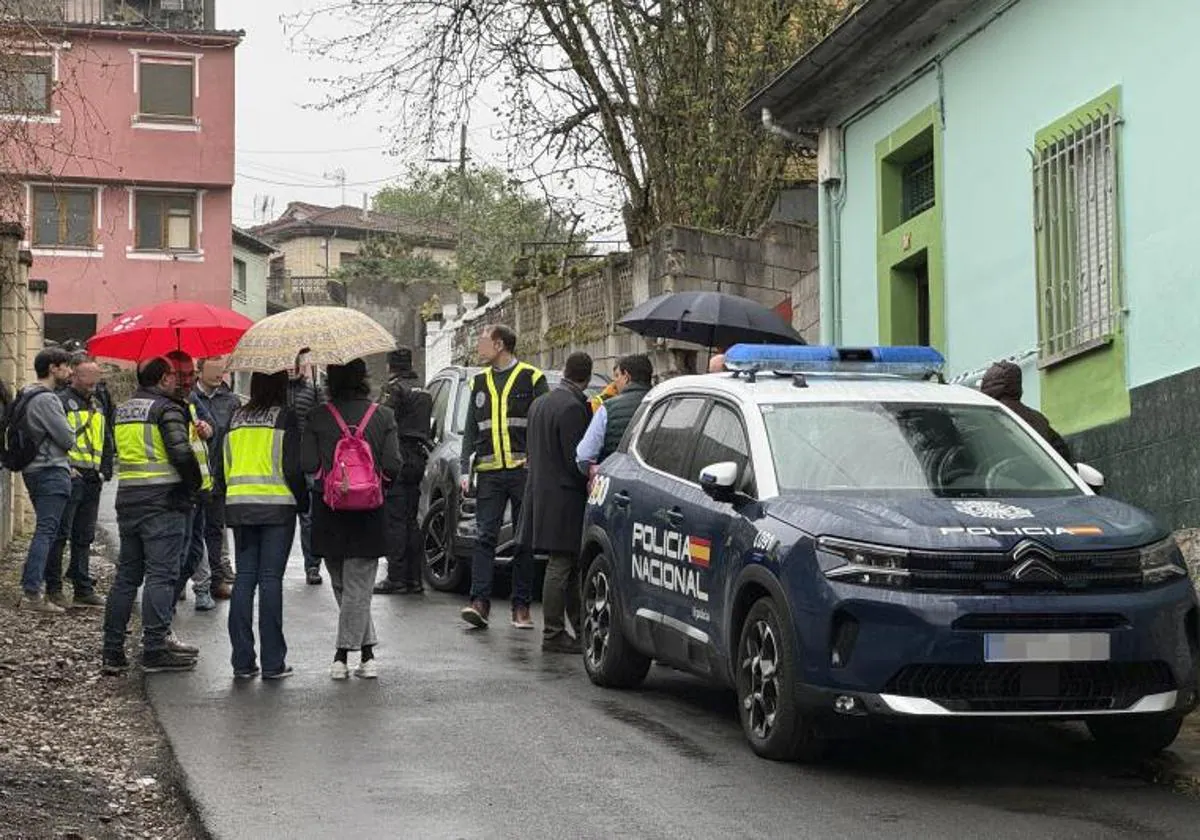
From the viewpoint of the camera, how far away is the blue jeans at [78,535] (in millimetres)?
14625

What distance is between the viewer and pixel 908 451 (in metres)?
9.24

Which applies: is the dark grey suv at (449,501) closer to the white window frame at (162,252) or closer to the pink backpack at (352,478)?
the pink backpack at (352,478)

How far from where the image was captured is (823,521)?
8.36 metres

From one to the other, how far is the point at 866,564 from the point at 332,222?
82.2 m

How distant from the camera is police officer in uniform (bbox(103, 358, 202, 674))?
1155 cm

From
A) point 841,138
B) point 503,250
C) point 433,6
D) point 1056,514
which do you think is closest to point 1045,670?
point 1056,514

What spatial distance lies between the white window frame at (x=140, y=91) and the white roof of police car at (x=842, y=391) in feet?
143

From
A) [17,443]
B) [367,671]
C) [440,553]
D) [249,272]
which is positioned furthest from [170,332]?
[249,272]

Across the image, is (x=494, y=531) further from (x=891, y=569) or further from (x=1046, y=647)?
(x=1046, y=647)

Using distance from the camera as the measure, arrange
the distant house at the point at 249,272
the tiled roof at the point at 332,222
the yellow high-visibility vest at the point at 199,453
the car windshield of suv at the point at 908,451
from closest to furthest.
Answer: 1. the car windshield of suv at the point at 908,451
2. the yellow high-visibility vest at the point at 199,453
3. the distant house at the point at 249,272
4. the tiled roof at the point at 332,222

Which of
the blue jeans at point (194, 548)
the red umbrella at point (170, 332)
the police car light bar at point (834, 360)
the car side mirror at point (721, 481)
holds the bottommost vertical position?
the blue jeans at point (194, 548)

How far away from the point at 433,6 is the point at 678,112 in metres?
3.62

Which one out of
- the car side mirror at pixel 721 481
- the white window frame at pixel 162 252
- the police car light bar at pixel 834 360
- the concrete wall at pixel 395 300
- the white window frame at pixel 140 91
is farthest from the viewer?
the concrete wall at pixel 395 300

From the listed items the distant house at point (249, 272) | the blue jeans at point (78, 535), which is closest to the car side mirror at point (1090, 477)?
the blue jeans at point (78, 535)
